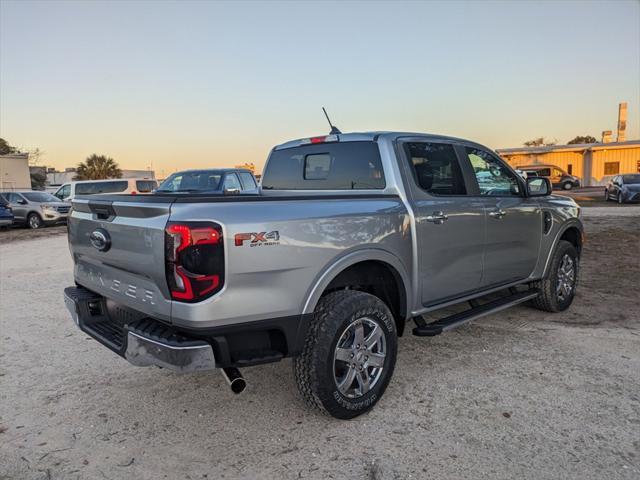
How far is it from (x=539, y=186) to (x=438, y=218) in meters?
1.97

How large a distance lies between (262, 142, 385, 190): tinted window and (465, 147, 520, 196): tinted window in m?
1.11

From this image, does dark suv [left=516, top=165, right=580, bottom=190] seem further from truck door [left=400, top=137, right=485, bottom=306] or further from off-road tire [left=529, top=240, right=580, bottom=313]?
truck door [left=400, top=137, right=485, bottom=306]

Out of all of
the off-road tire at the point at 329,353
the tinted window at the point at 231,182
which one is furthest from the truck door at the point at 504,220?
the tinted window at the point at 231,182

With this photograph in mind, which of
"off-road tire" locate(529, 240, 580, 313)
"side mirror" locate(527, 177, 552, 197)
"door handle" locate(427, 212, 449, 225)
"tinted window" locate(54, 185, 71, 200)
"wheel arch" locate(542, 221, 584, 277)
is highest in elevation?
"side mirror" locate(527, 177, 552, 197)

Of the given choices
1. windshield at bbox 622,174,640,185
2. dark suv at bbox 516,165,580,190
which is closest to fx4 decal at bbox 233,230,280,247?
windshield at bbox 622,174,640,185

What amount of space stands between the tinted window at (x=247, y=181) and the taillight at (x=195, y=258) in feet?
33.9

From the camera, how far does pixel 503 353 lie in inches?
170

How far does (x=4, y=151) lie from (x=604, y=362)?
70.9m

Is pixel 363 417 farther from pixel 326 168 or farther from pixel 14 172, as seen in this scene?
pixel 14 172

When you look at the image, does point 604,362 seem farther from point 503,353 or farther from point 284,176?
point 284,176

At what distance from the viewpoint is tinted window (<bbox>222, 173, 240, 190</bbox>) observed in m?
12.4

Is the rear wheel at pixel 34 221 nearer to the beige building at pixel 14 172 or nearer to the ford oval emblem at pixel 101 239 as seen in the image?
the ford oval emblem at pixel 101 239

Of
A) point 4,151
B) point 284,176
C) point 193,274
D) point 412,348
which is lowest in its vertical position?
point 412,348

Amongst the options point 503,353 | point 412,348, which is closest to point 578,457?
point 503,353
